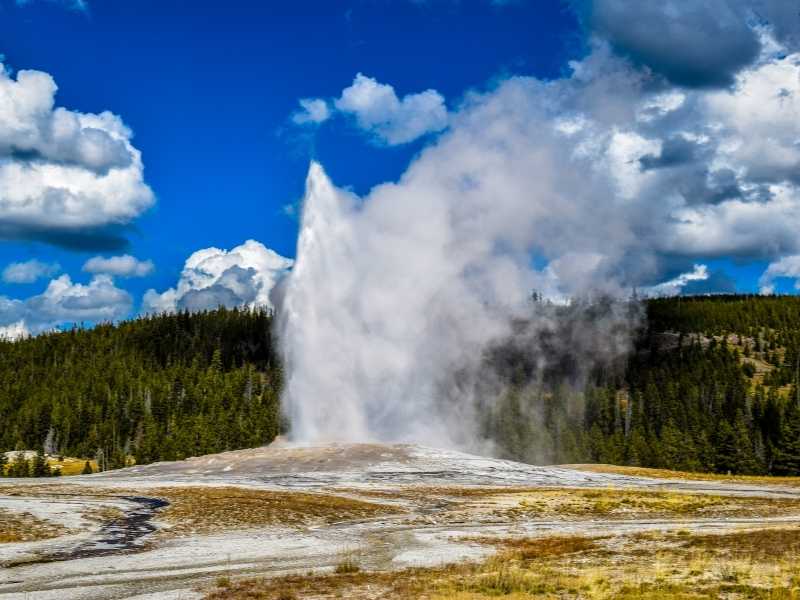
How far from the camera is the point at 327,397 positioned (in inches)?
3637

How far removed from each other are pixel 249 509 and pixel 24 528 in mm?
12761

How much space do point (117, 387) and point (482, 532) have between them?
16206 cm

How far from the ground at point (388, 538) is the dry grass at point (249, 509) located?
139 millimetres

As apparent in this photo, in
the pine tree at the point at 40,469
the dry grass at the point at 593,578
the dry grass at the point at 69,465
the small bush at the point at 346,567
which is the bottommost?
the dry grass at the point at 69,465

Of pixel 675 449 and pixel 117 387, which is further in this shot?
pixel 117 387

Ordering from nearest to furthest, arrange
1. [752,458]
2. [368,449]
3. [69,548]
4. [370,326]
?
1. [69,548]
2. [368,449]
3. [370,326]
4. [752,458]

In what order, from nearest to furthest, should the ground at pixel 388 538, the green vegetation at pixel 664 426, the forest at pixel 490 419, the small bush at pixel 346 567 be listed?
the ground at pixel 388 538 < the small bush at pixel 346 567 < the green vegetation at pixel 664 426 < the forest at pixel 490 419


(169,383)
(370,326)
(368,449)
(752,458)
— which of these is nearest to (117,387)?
(169,383)

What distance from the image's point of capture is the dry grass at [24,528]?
31.1m

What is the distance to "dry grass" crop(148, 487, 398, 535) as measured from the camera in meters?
38.1

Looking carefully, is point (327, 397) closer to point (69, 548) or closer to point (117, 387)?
point (69, 548)

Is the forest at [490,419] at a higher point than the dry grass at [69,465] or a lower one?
higher

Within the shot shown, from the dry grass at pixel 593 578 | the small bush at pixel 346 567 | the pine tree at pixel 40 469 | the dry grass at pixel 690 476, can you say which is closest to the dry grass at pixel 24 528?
the dry grass at pixel 593 578

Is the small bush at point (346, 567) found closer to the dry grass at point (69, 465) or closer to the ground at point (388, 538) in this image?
the ground at point (388, 538)
